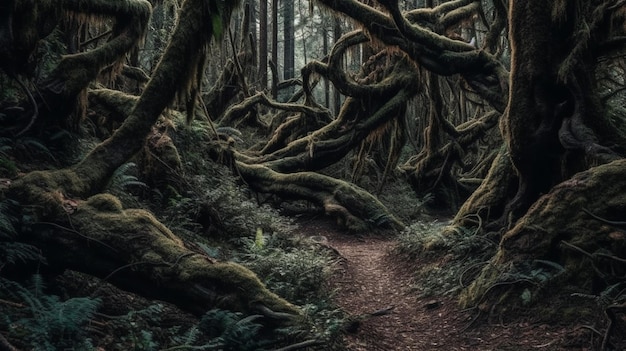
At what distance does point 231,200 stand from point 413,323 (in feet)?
16.4

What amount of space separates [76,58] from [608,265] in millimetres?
7972

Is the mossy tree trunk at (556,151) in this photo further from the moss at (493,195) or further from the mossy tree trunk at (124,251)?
the mossy tree trunk at (124,251)

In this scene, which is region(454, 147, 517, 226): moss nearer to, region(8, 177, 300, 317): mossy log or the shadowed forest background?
the shadowed forest background

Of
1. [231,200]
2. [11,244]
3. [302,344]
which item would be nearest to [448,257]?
[231,200]

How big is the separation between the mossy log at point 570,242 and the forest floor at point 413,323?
412mm

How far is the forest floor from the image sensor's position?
6.01m

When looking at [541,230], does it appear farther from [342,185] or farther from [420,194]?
[420,194]

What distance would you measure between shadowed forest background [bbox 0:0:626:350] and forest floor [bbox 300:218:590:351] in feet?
0.63

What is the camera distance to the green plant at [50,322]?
13.3 feet

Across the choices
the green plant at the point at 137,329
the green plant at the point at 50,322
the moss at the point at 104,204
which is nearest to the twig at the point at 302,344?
the green plant at the point at 137,329

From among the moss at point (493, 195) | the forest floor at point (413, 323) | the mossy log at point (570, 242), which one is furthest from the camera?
the moss at point (493, 195)

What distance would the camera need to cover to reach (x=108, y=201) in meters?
5.92

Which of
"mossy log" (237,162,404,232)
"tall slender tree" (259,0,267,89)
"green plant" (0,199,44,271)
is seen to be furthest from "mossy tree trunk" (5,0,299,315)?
"tall slender tree" (259,0,267,89)

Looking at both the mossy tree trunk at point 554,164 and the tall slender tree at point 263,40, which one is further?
the tall slender tree at point 263,40
